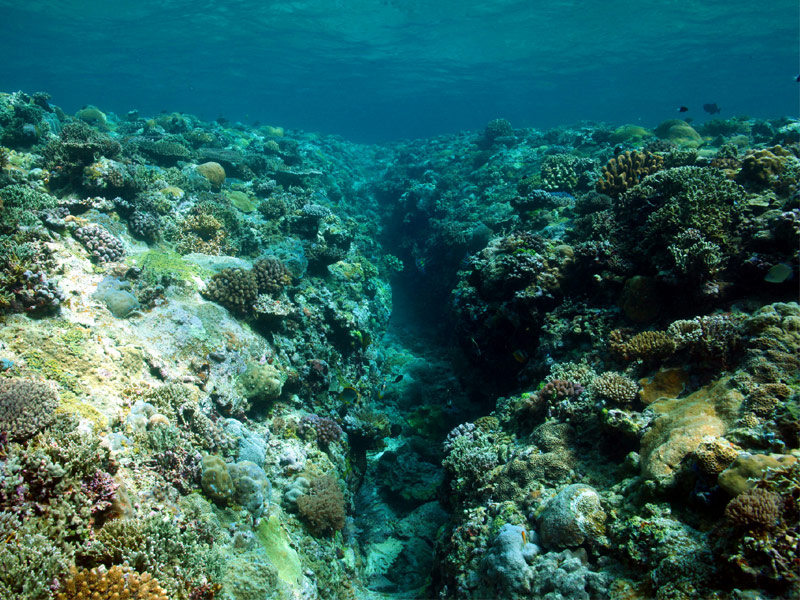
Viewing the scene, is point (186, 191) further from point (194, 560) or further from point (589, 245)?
point (589, 245)

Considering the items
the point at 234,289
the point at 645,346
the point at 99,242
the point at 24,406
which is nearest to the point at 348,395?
the point at 234,289

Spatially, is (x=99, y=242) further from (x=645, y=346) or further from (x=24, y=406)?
(x=645, y=346)

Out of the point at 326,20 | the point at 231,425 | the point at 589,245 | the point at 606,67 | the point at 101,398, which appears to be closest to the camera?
Result: the point at 101,398

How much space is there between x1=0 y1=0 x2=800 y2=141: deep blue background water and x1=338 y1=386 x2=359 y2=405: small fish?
4175 centimetres

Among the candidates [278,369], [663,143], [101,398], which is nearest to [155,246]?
[278,369]

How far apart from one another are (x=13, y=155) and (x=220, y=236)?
218 inches

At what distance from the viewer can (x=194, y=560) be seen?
3857 millimetres

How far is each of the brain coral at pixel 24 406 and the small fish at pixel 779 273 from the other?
911 cm

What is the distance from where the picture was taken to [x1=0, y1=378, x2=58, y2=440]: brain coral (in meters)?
3.66

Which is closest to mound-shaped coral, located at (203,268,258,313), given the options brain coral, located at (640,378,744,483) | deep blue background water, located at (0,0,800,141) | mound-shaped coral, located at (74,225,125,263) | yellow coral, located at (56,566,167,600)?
mound-shaped coral, located at (74,225,125,263)

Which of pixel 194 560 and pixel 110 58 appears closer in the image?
pixel 194 560

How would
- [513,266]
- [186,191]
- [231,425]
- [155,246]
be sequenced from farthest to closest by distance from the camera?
1. [186,191]
2. [155,246]
3. [513,266]
4. [231,425]

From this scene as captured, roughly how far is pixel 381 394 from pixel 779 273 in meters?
9.62

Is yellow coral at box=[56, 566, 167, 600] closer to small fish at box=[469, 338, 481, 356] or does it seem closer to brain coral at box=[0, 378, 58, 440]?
brain coral at box=[0, 378, 58, 440]
